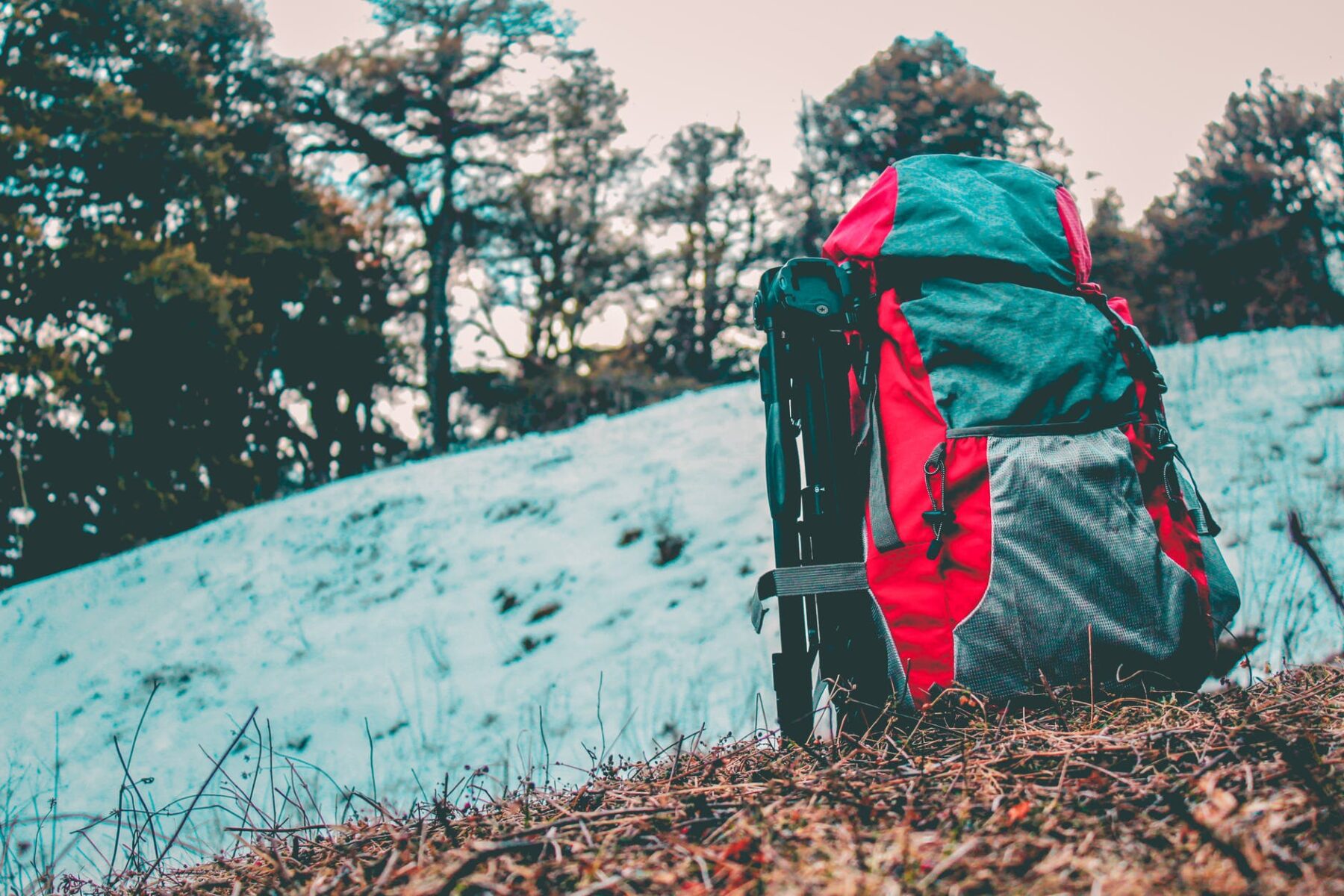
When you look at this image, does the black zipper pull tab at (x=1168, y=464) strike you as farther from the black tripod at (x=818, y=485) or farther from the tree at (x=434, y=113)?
the tree at (x=434, y=113)

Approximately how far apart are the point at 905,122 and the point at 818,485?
54.2 ft

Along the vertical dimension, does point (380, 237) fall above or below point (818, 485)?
above

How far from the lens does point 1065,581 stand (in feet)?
5.33

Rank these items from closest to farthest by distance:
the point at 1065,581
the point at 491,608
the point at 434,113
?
1. the point at 1065,581
2. the point at 491,608
3. the point at 434,113

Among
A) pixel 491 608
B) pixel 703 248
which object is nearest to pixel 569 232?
pixel 703 248

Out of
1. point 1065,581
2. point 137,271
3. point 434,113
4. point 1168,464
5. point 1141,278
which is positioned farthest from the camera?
point 1141,278

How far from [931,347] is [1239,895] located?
1.24 metres

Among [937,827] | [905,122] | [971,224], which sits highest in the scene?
[905,122]

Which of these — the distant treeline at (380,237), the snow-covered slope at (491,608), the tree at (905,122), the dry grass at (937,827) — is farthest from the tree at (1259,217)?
the dry grass at (937,827)

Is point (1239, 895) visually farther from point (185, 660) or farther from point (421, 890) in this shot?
point (185, 660)

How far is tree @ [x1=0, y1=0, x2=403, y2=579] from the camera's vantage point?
10.6 metres

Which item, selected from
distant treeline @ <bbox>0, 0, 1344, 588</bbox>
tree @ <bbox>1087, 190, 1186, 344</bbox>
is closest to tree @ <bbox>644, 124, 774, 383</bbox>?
distant treeline @ <bbox>0, 0, 1344, 588</bbox>

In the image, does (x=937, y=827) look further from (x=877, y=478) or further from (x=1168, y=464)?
(x=1168, y=464)

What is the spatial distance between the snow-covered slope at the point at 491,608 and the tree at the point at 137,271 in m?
3.37
